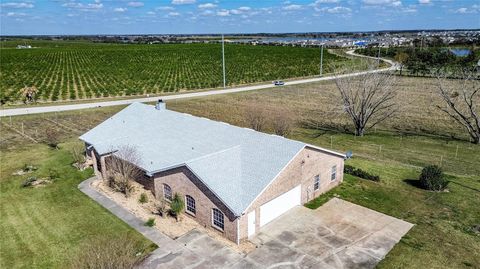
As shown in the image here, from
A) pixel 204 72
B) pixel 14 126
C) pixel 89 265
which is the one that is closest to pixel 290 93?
pixel 204 72

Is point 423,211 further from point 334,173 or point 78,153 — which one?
point 78,153

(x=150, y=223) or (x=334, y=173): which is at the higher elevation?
(x=334, y=173)

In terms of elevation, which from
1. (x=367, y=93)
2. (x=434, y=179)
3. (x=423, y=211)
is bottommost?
(x=423, y=211)

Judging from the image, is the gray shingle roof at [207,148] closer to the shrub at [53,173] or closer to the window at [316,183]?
the window at [316,183]

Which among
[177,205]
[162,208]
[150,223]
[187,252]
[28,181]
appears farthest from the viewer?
[28,181]

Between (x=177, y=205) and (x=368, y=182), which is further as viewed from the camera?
(x=368, y=182)

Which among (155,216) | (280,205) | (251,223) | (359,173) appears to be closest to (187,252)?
(251,223)
